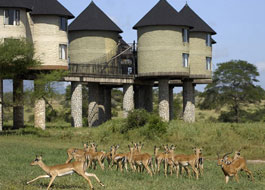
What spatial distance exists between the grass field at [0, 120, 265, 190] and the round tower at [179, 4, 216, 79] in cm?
1111

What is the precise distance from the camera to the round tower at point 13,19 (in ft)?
156

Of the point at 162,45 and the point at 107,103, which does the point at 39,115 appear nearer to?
the point at 162,45

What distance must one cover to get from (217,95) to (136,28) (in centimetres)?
2603

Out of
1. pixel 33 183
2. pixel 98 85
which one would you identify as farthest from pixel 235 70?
pixel 33 183

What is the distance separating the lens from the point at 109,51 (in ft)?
196

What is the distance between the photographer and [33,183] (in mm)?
19281

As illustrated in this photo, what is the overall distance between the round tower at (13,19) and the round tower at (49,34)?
2.21 m

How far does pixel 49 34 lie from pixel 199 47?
57.9ft

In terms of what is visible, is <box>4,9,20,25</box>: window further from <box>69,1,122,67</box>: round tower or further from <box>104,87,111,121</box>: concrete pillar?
<box>104,87,111,121</box>: concrete pillar

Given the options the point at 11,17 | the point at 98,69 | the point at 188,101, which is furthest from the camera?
the point at 188,101

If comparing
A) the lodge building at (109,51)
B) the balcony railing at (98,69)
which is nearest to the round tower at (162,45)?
the lodge building at (109,51)

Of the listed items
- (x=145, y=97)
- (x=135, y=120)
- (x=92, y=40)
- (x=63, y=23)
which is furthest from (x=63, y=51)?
(x=145, y=97)

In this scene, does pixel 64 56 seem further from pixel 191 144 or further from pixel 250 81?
pixel 250 81

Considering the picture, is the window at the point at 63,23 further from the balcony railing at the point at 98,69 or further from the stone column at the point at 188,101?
the stone column at the point at 188,101
